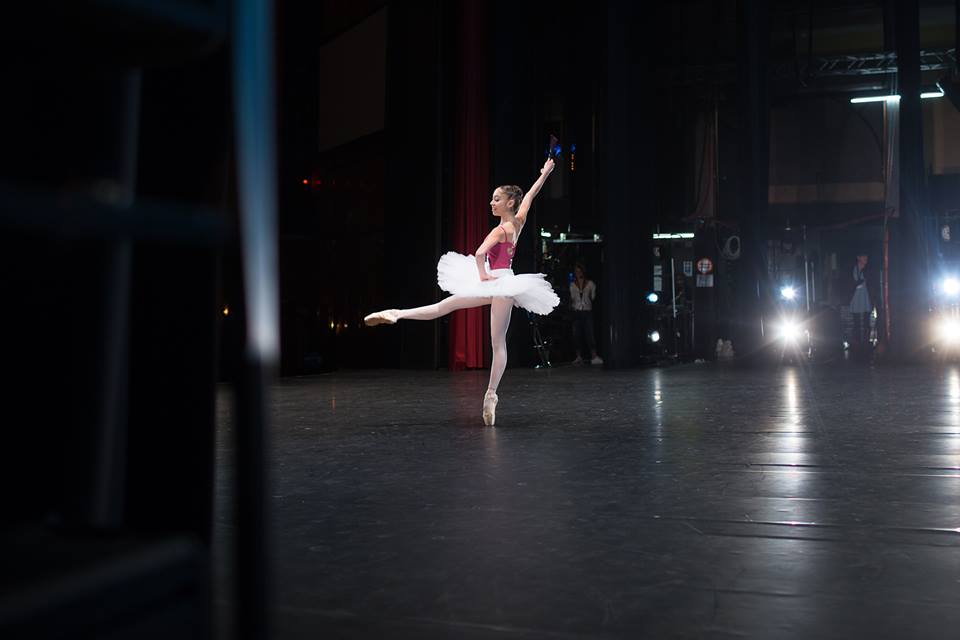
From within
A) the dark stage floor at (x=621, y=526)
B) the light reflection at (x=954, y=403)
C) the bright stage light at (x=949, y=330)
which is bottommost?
the dark stage floor at (x=621, y=526)

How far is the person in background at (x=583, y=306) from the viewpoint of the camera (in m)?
13.6

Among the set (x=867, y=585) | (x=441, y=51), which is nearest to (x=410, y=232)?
(x=441, y=51)

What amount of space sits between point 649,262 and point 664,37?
6.80m

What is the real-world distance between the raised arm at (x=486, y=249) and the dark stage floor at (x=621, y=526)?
875 mm

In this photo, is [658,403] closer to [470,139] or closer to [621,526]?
[621,526]

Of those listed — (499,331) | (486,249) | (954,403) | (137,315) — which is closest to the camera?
(137,315)

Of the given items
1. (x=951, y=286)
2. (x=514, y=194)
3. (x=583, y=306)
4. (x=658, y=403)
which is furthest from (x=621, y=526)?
(x=951, y=286)

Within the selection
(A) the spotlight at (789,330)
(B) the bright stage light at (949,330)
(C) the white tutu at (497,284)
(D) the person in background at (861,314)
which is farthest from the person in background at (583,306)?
(C) the white tutu at (497,284)

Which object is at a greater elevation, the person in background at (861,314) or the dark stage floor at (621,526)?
the person in background at (861,314)

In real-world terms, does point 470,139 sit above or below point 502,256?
above

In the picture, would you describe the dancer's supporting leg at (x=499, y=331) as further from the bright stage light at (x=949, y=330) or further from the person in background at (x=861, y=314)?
the person in background at (x=861, y=314)

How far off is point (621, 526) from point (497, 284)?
317 cm

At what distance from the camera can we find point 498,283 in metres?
5.52

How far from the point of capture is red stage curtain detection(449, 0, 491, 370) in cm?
1219
